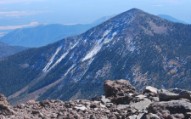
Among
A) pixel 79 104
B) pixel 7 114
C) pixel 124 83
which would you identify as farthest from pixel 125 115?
pixel 124 83

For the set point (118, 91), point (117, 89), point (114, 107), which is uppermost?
point (117, 89)

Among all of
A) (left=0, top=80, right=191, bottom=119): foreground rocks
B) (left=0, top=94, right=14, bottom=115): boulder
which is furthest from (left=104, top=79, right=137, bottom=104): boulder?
(left=0, top=94, right=14, bottom=115): boulder

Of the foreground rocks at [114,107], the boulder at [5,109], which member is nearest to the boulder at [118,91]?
the foreground rocks at [114,107]

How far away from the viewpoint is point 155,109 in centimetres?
2348

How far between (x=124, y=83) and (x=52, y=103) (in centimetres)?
678

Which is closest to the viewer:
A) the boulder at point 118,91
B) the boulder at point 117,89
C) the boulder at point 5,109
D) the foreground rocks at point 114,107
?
the boulder at point 5,109

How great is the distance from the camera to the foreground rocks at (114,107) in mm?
23406

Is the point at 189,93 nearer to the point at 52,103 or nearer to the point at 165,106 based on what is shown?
the point at 165,106

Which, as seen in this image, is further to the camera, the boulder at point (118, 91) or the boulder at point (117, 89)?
the boulder at point (117, 89)

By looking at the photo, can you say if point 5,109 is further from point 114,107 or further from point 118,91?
point 118,91

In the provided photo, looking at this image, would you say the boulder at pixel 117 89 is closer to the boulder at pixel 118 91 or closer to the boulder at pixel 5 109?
the boulder at pixel 118 91

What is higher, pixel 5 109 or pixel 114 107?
pixel 5 109

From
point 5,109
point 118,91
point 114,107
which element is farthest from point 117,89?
point 5,109

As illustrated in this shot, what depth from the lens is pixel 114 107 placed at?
27375 mm
